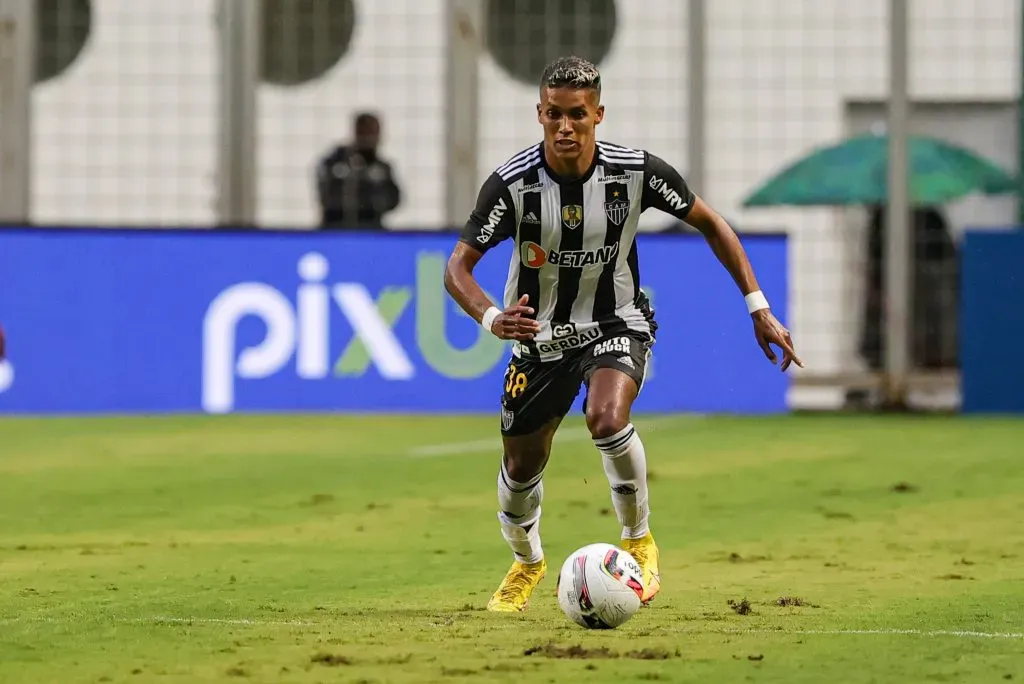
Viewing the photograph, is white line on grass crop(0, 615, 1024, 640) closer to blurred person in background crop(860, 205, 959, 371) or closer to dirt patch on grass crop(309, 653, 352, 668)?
dirt patch on grass crop(309, 653, 352, 668)

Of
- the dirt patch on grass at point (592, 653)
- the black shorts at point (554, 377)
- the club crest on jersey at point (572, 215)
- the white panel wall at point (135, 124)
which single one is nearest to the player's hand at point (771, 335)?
the black shorts at point (554, 377)

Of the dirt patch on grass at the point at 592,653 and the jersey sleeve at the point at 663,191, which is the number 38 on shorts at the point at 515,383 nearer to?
the jersey sleeve at the point at 663,191

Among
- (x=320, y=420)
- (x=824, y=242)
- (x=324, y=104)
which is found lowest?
(x=320, y=420)

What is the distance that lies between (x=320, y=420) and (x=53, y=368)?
2.15m

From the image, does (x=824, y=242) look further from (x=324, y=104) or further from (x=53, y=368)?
(x=53, y=368)

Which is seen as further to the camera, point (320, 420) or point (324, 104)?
point (324, 104)

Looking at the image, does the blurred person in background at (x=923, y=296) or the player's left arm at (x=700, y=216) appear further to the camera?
the blurred person in background at (x=923, y=296)

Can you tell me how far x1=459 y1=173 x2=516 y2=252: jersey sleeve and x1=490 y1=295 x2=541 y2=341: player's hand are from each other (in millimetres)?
606

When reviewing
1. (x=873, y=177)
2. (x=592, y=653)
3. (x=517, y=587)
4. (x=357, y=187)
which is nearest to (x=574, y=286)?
(x=517, y=587)

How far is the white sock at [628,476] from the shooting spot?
749cm

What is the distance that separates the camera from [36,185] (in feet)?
62.4

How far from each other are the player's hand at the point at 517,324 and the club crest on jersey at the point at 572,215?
726mm

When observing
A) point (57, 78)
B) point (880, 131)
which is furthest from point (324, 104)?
point (880, 131)

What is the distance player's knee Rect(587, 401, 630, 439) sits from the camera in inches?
291
